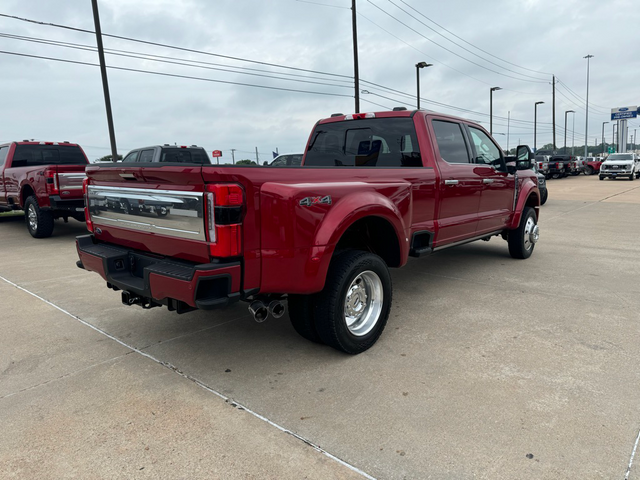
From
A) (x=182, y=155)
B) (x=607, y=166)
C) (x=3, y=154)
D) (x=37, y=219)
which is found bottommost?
(x=37, y=219)

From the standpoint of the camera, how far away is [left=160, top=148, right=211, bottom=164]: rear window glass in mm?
10508

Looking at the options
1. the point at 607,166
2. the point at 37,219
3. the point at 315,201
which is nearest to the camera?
the point at 315,201

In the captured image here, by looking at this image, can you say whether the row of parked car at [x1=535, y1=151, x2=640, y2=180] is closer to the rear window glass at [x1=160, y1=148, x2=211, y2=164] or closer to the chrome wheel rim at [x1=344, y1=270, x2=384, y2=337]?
the rear window glass at [x1=160, y1=148, x2=211, y2=164]

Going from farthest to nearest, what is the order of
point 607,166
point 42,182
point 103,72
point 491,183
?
point 607,166
point 103,72
point 42,182
point 491,183

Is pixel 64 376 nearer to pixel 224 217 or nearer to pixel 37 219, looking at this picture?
pixel 224 217

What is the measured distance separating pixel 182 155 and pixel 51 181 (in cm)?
327

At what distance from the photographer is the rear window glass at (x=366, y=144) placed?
15.0 feet

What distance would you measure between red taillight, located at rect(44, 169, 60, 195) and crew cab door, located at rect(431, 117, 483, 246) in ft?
22.5

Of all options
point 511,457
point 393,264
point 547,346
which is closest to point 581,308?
point 547,346

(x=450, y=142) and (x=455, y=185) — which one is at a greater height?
(x=450, y=142)

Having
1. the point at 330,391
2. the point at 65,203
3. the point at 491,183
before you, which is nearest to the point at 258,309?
the point at 330,391

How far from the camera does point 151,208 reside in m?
3.02

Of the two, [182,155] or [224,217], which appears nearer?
[224,217]

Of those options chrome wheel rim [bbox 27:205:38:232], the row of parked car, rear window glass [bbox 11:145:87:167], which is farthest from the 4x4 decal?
the row of parked car
